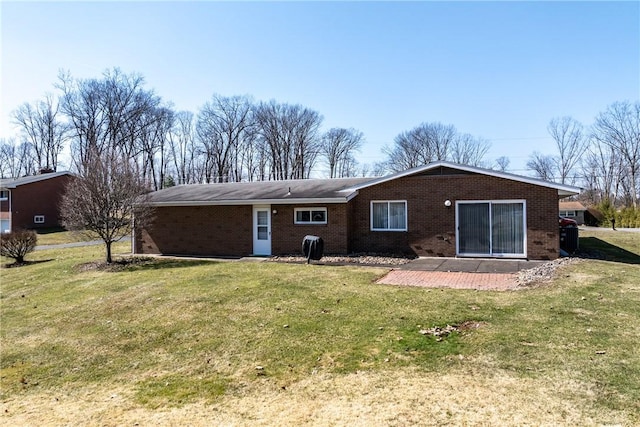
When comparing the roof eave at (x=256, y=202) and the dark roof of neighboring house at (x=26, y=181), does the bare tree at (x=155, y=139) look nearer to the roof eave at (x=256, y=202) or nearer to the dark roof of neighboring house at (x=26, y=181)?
the dark roof of neighboring house at (x=26, y=181)

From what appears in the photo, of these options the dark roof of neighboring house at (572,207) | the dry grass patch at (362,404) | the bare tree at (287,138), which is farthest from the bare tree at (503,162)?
the dry grass patch at (362,404)

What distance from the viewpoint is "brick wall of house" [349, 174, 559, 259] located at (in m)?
13.8

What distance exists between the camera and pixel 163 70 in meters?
17.5

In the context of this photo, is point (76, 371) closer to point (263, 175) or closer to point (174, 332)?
point (174, 332)

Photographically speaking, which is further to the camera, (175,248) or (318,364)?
(175,248)

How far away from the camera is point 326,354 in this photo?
5.62 metres

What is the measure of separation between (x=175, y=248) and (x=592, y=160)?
198ft

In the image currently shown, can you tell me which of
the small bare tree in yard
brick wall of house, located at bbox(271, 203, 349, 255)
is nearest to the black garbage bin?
brick wall of house, located at bbox(271, 203, 349, 255)

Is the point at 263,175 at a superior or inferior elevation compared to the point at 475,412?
superior

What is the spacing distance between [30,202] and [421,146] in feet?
157

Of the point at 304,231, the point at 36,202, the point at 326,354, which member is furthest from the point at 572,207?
the point at 36,202

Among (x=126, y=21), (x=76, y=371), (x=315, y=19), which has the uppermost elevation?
(x=315, y=19)

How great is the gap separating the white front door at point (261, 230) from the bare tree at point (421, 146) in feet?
145

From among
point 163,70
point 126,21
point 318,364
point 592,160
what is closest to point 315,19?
point 126,21
